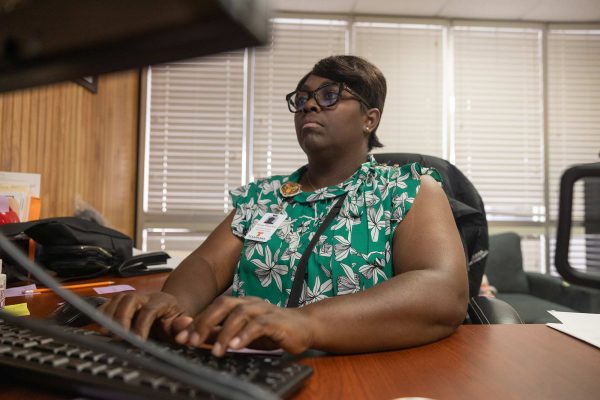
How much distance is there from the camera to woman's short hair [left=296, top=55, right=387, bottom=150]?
1.49 meters

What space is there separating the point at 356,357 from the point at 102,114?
2679 mm

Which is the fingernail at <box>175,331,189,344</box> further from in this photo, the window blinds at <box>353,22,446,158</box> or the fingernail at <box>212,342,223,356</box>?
the window blinds at <box>353,22,446,158</box>

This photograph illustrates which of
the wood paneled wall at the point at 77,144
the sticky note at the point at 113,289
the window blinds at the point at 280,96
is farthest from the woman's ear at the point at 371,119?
the window blinds at the point at 280,96

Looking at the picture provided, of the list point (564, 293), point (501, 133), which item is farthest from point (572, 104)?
point (564, 293)

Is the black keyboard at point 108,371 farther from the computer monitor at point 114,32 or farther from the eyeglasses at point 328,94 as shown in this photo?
the eyeglasses at point 328,94

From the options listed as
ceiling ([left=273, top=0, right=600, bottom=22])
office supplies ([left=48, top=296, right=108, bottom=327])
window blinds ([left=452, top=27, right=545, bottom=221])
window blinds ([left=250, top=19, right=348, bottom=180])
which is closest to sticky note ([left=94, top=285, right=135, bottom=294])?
office supplies ([left=48, top=296, right=108, bottom=327])

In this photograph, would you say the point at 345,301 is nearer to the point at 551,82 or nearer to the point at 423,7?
the point at 423,7

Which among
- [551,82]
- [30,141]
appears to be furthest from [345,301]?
[551,82]

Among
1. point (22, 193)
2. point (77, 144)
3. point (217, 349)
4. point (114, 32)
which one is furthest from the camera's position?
point (77, 144)

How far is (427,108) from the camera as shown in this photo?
411 centimetres

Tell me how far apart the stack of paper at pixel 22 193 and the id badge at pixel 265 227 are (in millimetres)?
1004

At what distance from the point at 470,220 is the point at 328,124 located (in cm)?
56

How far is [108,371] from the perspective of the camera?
0.48 meters

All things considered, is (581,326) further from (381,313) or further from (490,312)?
(381,313)
